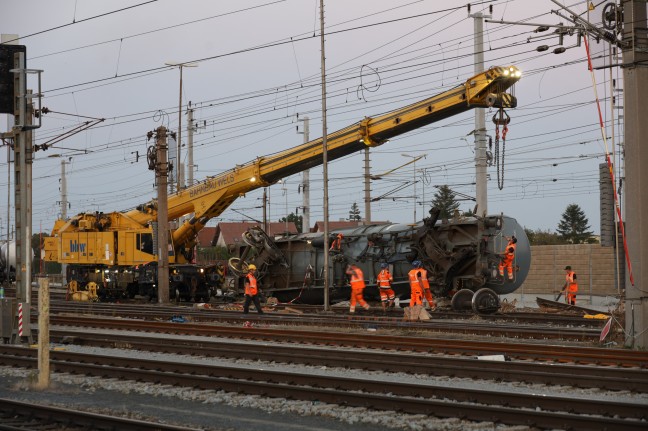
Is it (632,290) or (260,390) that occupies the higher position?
(632,290)

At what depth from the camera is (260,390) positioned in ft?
37.3

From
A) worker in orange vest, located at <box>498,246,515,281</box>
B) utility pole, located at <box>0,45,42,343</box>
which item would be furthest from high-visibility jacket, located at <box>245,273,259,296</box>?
utility pole, located at <box>0,45,42,343</box>

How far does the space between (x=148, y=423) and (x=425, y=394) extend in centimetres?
362

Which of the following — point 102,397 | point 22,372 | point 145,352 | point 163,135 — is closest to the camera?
point 102,397

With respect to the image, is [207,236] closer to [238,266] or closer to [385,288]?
[238,266]

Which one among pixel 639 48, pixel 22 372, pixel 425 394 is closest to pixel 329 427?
pixel 425 394

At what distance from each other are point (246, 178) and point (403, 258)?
668cm

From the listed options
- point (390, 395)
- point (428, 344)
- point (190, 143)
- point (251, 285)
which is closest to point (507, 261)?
point (251, 285)

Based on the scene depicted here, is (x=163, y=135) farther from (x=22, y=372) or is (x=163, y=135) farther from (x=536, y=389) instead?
(x=536, y=389)

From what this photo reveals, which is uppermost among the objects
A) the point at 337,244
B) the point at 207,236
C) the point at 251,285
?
the point at 207,236

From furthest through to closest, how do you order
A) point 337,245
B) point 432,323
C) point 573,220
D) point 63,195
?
1. point 573,220
2. point 63,195
3. point 337,245
4. point 432,323

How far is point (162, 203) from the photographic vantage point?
30609 mm

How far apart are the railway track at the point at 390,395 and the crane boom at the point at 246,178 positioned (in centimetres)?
1218

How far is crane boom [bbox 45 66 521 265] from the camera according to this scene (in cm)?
2244
